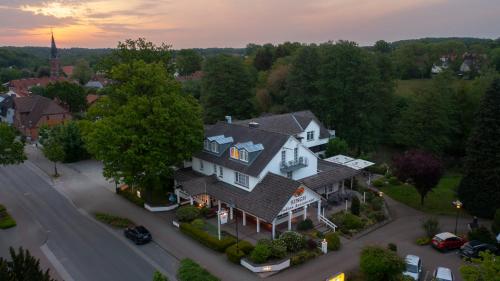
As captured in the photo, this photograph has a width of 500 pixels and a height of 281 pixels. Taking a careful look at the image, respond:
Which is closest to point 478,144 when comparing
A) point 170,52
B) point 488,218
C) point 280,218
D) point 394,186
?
point 488,218

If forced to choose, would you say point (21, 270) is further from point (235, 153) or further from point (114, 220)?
point (235, 153)

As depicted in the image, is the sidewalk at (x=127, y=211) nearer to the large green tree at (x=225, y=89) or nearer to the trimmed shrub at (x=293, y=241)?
the trimmed shrub at (x=293, y=241)

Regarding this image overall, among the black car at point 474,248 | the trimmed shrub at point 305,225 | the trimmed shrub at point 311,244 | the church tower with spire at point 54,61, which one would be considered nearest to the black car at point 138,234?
the trimmed shrub at point 305,225

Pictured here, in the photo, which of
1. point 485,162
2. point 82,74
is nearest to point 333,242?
point 485,162

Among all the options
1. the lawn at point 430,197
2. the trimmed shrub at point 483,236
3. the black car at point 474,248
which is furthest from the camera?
the lawn at point 430,197

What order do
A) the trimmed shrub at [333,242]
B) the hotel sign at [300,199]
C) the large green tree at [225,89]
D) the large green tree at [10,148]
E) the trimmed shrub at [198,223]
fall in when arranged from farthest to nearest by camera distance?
the large green tree at [225,89] < the large green tree at [10,148] < the trimmed shrub at [198,223] < the hotel sign at [300,199] < the trimmed shrub at [333,242]

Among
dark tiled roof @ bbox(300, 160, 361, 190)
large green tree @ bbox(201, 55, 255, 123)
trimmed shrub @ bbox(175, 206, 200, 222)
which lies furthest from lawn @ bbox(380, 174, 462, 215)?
large green tree @ bbox(201, 55, 255, 123)
